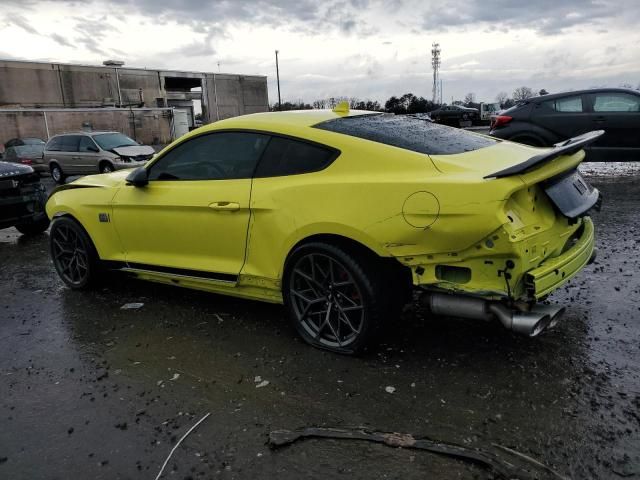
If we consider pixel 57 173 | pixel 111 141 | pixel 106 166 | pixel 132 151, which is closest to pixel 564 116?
pixel 132 151

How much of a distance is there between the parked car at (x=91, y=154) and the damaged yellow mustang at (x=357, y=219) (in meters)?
12.0

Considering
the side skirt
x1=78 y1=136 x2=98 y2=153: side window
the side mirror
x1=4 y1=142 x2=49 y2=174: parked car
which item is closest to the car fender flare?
the side skirt

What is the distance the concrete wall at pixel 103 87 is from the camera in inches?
1816

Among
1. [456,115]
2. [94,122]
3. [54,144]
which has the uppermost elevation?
[94,122]

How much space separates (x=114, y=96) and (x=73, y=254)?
52.7 meters

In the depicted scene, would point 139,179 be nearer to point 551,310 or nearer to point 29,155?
point 551,310

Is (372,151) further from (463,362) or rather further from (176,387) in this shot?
(176,387)

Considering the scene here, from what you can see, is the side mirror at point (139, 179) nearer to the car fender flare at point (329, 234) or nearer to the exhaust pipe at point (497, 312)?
the car fender flare at point (329, 234)

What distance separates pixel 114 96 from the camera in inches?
2066

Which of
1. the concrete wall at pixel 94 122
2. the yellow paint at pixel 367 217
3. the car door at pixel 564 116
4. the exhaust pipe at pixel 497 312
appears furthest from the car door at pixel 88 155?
the concrete wall at pixel 94 122

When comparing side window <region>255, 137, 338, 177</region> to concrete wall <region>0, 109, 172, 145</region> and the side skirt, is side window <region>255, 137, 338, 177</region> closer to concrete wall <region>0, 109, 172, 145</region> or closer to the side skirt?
the side skirt

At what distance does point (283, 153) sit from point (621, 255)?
3590mm

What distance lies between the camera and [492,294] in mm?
2879

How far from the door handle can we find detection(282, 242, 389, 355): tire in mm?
556
